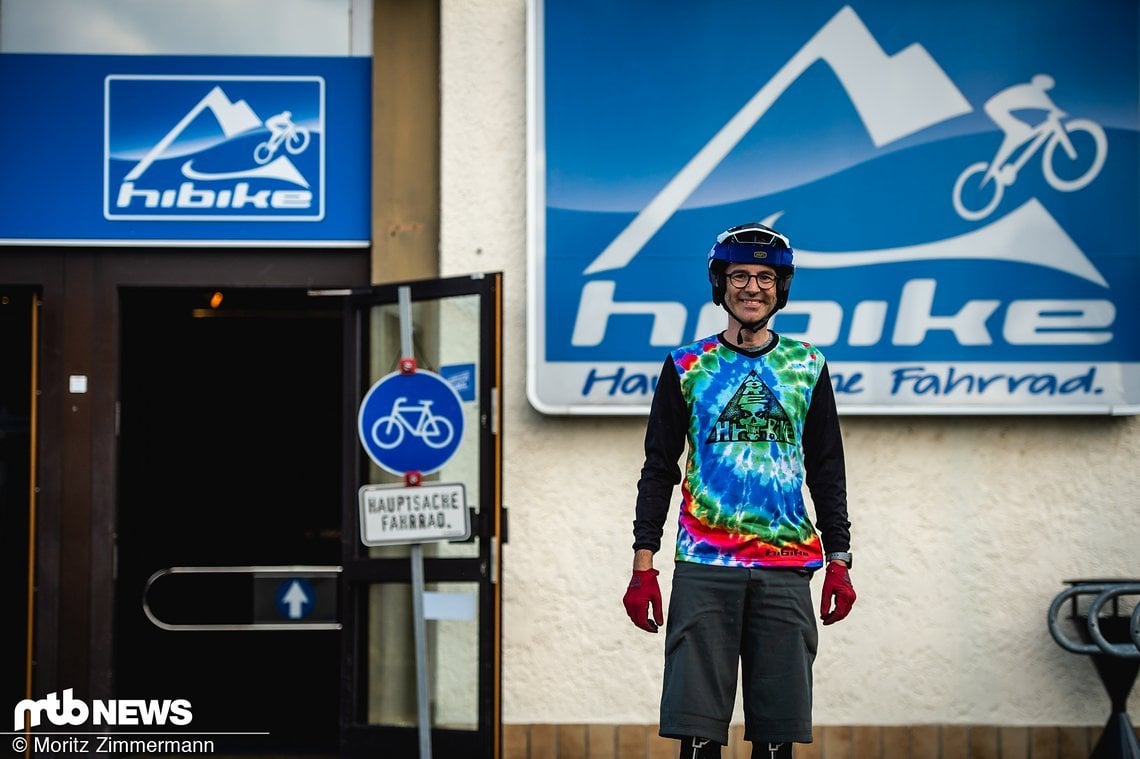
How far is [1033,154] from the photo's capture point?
245 inches

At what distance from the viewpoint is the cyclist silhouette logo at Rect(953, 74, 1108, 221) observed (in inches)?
245

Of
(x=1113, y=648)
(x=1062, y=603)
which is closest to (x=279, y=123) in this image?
(x=1062, y=603)

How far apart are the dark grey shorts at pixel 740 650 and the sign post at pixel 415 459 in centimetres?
174

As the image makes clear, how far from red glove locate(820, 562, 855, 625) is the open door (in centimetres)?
211

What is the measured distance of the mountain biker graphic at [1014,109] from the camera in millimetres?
6219

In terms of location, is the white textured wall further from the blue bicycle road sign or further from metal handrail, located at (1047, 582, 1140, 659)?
the blue bicycle road sign

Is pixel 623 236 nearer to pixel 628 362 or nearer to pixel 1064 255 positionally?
pixel 628 362

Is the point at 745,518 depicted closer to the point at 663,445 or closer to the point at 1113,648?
the point at 663,445

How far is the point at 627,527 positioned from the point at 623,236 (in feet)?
4.48

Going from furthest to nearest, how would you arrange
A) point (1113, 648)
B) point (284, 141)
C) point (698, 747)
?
point (284, 141) → point (1113, 648) → point (698, 747)

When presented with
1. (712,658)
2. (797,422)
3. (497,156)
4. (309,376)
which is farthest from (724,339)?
(309,376)

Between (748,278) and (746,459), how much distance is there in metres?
0.55

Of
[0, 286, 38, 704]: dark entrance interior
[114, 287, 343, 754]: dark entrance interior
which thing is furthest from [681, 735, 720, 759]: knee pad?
[0, 286, 38, 704]: dark entrance interior

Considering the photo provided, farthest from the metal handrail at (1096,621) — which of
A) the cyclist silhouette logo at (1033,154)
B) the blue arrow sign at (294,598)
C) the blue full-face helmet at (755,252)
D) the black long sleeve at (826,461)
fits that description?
the blue arrow sign at (294,598)
